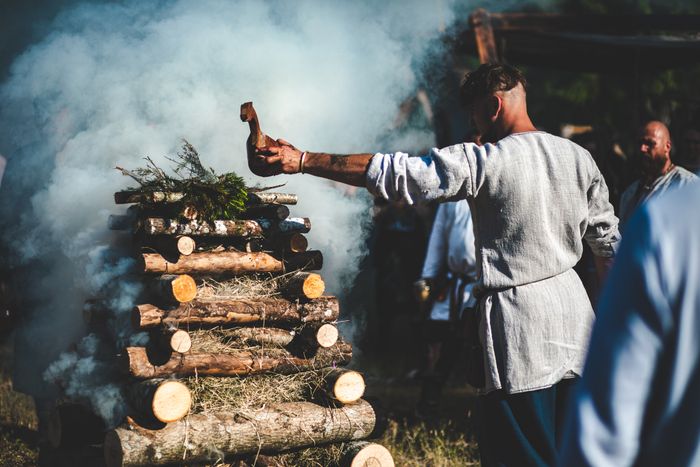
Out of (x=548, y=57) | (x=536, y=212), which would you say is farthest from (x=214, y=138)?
(x=548, y=57)

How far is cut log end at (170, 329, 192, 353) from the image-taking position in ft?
13.8

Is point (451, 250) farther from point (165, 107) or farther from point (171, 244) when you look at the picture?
point (171, 244)

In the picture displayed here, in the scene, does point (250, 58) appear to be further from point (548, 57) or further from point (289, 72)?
point (548, 57)

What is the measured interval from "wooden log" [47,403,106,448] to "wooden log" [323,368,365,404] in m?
1.61

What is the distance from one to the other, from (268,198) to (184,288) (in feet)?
3.06

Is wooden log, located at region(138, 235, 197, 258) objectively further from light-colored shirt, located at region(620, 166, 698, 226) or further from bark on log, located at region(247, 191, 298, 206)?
light-colored shirt, located at region(620, 166, 698, 226)

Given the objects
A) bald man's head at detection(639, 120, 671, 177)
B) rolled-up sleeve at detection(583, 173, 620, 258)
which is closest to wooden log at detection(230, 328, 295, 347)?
rolled-up sleeve at detection(583, 173, 620, 258)

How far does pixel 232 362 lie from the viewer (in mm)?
4445

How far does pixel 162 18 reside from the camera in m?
6.66

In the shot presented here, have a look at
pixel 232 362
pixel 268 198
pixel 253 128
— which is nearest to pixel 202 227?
pixel 268 198

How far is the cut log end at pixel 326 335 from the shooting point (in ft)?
15.3

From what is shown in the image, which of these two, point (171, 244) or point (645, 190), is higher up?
point (171, 244)

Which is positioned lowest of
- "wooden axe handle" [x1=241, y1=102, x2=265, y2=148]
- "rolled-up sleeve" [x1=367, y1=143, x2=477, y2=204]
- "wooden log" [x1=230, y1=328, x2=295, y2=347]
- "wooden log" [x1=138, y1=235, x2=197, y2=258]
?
"wooden log" [x1=230, y1=328, x2=295, y2=347]

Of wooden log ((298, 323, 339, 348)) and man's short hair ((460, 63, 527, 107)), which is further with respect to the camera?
wooden log ((298, 323, 339, 348))
